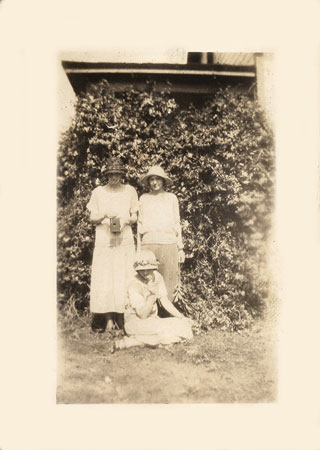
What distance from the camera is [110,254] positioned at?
143 inches

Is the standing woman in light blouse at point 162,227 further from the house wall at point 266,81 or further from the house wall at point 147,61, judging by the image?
the house wall at point 266,81

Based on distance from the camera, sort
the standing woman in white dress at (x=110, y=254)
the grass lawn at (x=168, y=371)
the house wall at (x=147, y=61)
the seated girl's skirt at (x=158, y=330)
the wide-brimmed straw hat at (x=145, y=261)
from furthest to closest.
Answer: the standing woman in white dress at (x=110, y=254) < the wide-brimmed straw hat at (x=145, y=261) < the seated girl's skirt at (x=158, y=330) < the house wall at (x=147, y=61) < the grass lawn at (x=168, y=371)

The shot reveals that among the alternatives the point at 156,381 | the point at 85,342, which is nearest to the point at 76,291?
the point at 85,342

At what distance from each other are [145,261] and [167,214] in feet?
1.48

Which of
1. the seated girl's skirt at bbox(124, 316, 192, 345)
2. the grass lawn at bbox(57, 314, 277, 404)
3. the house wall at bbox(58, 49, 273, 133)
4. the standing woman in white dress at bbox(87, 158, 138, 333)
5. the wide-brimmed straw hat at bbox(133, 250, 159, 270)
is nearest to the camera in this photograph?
the grass lawn at bbox(57, 314, 277, 404)

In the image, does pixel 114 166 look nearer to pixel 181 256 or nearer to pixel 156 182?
pixel 156 182

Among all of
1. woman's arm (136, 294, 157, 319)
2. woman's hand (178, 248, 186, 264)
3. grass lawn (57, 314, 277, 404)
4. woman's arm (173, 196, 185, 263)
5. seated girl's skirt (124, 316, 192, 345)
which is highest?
woman's arm (173, 196, 185, 263)

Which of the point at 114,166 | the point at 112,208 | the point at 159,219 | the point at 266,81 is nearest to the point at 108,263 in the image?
the point at 112,208

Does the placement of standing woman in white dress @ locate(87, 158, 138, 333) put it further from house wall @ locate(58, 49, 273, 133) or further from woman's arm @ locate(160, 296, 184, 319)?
house wall @ locate(58, 49, 273, 133)

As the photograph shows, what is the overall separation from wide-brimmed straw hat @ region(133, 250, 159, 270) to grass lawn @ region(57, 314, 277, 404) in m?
0.64

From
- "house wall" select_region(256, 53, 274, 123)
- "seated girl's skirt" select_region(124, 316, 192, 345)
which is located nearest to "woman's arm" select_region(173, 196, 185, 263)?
"seated girl's skirt" select_region(124, 316, 192, 345)

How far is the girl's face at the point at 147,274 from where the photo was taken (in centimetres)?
358

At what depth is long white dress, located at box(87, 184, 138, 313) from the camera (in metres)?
3.64

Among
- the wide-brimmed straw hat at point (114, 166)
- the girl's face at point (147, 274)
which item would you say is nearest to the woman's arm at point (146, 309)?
the girl's face at point (147, 274)
